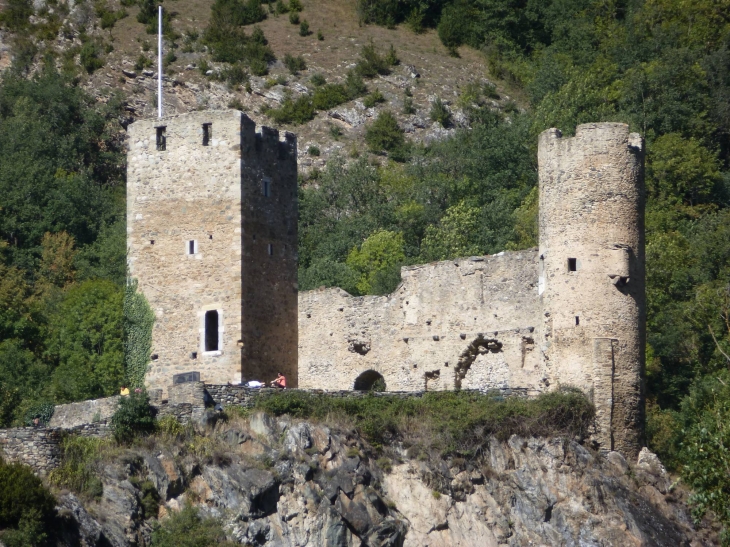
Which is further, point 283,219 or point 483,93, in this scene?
point 483,93

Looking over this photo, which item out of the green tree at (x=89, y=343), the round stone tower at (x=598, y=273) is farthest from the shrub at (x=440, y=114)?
the round stone tower at (x=598, y=273)

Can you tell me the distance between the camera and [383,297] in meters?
43.1

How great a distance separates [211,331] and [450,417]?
6418 mm

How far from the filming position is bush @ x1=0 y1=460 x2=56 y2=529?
32.8m

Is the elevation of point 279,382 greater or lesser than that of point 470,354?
A: lesser

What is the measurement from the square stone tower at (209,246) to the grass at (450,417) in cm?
307

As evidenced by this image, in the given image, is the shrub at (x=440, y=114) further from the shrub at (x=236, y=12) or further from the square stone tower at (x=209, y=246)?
the square stone tower at (x=209, y=246)

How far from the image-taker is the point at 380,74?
7812 centimetres

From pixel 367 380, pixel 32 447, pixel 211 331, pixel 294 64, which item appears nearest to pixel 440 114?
pixel 294 64

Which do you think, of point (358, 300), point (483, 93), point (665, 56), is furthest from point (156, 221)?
point (483, 93)

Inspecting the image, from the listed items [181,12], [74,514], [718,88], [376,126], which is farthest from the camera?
[181,12]

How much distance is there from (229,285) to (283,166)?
3.84m

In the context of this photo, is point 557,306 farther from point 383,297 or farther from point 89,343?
point 89,343

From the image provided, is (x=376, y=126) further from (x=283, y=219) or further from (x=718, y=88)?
(x=283, y=219)
